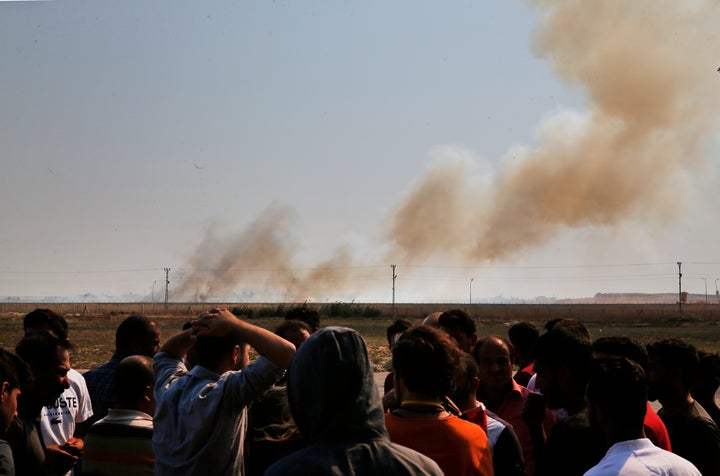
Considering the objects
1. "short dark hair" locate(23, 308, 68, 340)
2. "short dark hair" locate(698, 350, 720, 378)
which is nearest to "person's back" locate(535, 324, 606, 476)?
"short dark hair" locate(698, 350, 720, 378)

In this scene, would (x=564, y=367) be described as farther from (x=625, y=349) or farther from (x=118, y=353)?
(x=118, y=353)

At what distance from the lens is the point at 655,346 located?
542 cm

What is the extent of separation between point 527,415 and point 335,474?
259cm

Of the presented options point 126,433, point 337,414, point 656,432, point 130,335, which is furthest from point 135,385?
point 656,432

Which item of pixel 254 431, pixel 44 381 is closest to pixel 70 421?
pixel 44 381

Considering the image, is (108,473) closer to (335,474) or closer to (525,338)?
(335,474)

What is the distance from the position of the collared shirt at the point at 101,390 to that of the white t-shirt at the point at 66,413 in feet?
0.17

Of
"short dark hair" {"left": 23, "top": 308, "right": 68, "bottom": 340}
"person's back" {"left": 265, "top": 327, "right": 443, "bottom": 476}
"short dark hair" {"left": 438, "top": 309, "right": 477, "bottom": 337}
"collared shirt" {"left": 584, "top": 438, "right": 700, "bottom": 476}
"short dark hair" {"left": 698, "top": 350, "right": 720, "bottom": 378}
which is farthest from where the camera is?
"short dark hair" {"left": 438, "top": 309, "right": 477, "bottom": 337}

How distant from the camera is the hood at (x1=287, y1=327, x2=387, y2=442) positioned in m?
2.71

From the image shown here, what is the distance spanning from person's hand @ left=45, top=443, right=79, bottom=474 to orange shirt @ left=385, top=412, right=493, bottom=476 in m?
2.24

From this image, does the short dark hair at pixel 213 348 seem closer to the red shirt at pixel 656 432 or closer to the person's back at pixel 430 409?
the person's back at pixel 430 409

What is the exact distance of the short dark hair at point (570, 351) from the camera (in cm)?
485

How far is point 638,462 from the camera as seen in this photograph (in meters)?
3.56

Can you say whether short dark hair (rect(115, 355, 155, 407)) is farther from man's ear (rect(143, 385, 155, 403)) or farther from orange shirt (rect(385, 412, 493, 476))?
orange shirt (rect(385, 412, 493, 476))
